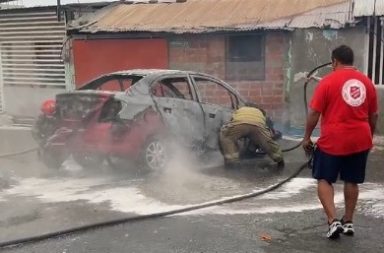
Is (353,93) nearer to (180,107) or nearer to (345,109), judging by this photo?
(345,109)

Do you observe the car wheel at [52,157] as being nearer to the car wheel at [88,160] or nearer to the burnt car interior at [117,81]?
the car wheel at [88,160]

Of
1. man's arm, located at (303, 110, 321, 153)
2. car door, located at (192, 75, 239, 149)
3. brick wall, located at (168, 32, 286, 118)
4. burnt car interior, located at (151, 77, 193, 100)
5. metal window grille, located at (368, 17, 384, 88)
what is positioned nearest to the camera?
man's arm, located at (303, 110, 321, 153)

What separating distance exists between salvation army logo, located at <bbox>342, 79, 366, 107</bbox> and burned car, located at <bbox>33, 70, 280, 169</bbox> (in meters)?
3.53

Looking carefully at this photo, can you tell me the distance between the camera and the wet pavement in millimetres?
4938

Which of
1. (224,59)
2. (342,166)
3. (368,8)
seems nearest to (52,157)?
(342,166)

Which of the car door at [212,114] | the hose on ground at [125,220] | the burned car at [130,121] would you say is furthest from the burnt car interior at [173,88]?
the hose on ground at [125,220]

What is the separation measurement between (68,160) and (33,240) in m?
3.95

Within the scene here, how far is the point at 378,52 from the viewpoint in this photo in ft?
38.4

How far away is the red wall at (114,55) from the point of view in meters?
13.4

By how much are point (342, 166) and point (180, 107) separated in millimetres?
3642

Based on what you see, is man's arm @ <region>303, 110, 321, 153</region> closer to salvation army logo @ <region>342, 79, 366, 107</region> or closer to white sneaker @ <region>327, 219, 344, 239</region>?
salvation army logo @ <region>342, 79, 366, 107</region>

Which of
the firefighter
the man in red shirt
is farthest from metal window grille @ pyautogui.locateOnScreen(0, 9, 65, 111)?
the man in red shirt

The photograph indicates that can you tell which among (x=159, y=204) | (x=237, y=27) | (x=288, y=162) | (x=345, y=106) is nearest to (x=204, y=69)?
(x=237, y=27)

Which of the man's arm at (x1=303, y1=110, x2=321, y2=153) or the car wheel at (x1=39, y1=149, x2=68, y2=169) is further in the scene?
the car wheel at (x1=39, y1=149, x2=68, y2=169)
